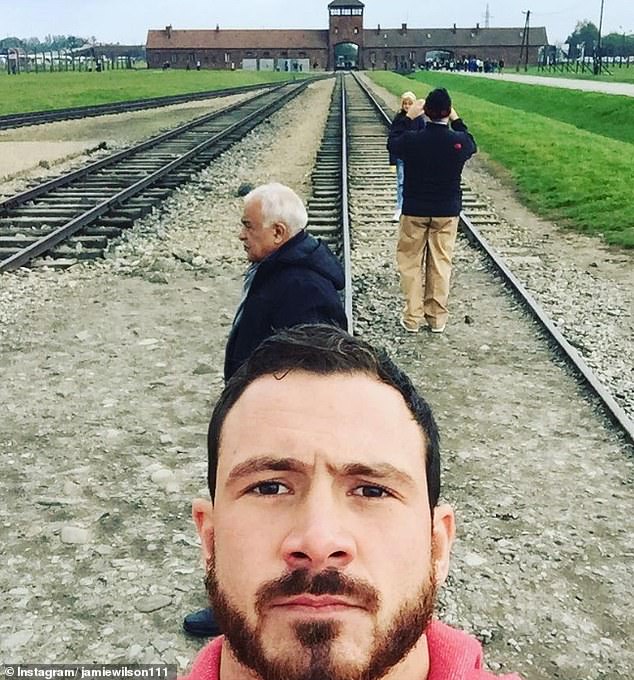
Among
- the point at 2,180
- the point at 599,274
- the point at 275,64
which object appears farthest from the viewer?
the point at 275,64

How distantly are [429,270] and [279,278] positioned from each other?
4.73 m

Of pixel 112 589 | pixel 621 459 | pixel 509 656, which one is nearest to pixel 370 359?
pixel 509 656

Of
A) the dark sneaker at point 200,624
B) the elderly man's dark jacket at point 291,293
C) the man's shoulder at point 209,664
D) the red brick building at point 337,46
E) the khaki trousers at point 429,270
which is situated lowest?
the dark sneaker at point 200,624

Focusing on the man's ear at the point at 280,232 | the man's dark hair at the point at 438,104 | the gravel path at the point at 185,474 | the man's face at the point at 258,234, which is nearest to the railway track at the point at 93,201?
the gravel path at the point at 185,474

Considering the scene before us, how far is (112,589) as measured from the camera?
14.0 feet

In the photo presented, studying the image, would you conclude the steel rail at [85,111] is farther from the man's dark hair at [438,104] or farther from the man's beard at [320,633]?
the man's beard at [320,633]

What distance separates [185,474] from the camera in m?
5.41

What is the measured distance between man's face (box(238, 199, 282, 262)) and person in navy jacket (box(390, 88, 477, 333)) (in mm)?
4013

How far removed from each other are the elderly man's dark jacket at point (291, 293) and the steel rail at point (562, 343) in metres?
2.81

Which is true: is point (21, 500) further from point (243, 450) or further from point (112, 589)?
point (243, 450)

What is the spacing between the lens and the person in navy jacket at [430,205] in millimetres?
7832

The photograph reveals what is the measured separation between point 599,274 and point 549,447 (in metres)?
5.57

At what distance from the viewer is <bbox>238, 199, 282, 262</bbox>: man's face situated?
402 cm

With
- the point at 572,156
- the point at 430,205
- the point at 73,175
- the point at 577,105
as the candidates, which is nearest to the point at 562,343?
→ the point at 430,205
